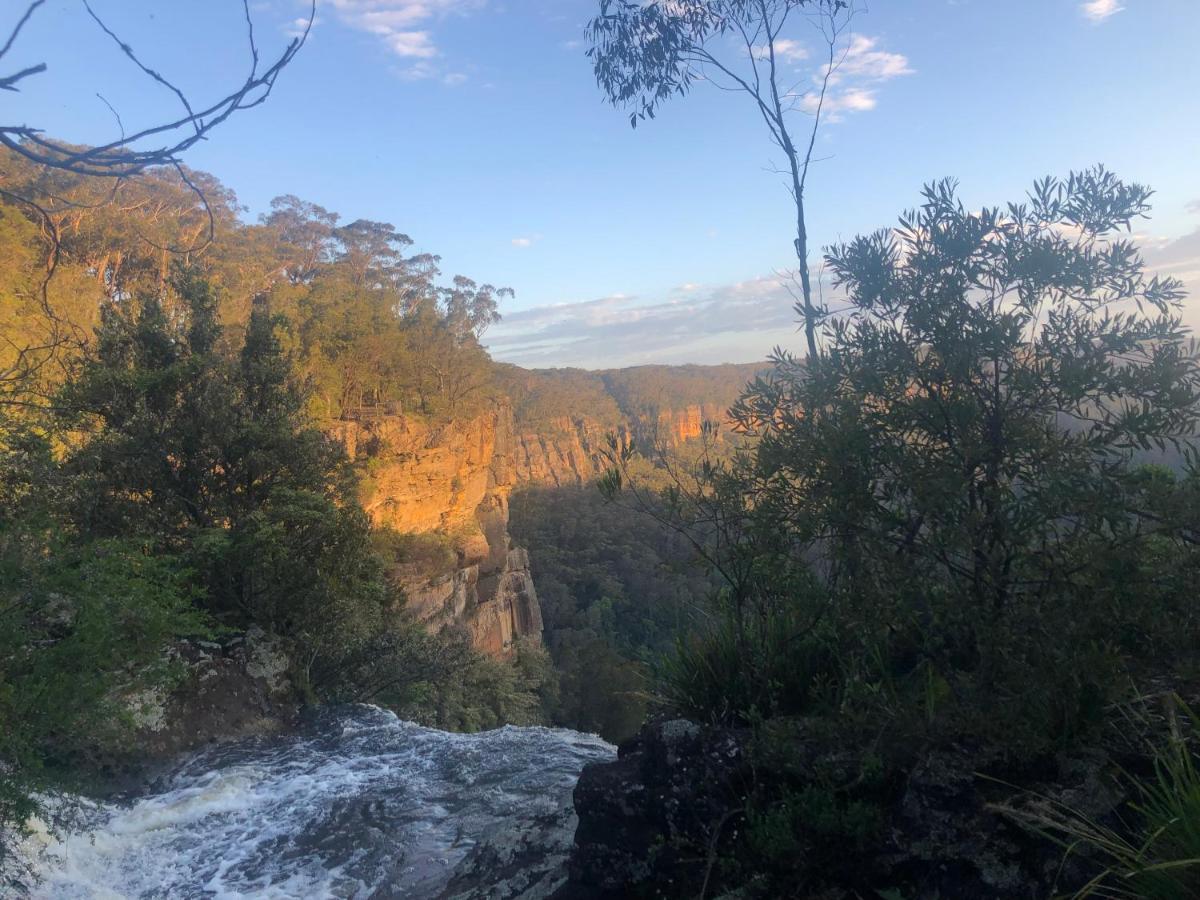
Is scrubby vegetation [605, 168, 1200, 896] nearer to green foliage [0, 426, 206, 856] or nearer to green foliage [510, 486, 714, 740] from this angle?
green foliage [0, 426, 206, 856]

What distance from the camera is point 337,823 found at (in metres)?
5.45

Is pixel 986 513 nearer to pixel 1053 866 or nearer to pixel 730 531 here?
pixel 1053 866

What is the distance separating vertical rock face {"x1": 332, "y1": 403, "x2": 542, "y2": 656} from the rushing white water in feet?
48.8

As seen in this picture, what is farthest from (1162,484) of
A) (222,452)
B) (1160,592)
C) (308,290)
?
(308,290)

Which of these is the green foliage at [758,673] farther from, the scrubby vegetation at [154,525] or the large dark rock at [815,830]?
the scrubby vegetation at [154,525]

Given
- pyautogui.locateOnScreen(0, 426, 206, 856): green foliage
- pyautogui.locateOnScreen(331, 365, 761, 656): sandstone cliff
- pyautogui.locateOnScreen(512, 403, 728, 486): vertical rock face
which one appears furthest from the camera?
pyautogui.locateOnScreen(512, 403, 728, 486): vertical rock face

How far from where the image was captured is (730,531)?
393cm

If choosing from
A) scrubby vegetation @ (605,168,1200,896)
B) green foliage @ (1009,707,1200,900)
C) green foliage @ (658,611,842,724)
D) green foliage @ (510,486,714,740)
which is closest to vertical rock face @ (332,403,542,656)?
green foliage @ (510,486,714,740)

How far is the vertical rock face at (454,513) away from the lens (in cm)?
2480

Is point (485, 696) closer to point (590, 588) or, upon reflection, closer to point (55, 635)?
point (55, 635)

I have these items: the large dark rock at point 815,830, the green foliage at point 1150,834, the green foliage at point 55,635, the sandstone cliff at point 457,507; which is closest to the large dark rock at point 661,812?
the large dark rock at point 815,830

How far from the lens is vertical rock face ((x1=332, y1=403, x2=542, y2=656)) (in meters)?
24.8

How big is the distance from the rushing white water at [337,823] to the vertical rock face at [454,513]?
14.9 metres

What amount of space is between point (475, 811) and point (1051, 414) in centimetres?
449
